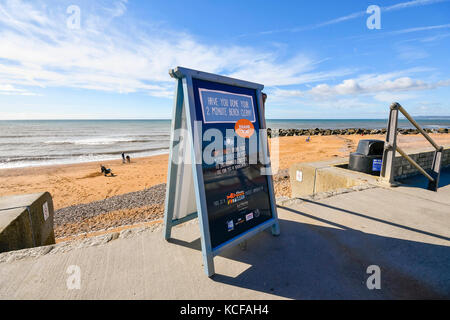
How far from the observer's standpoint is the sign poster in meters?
2.37

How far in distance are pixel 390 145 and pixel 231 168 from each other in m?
3.68

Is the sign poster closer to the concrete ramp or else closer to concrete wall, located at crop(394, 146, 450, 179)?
the concrete ramp

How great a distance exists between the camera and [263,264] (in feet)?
7.97

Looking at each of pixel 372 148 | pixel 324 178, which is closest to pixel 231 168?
pixel 324 178

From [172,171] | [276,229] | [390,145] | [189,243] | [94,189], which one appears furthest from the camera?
[94,189]

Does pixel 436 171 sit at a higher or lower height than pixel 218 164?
lower

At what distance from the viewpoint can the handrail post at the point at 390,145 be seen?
4373mm

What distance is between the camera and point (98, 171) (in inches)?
555

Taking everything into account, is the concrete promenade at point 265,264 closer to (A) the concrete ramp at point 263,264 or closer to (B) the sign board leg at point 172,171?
(A) the concrete ramp at point 263,264

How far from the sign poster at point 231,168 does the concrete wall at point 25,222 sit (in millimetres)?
2381

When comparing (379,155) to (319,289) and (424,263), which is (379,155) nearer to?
(424,263)

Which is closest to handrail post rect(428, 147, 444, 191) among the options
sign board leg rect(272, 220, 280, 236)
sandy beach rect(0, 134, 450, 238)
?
sandy beach rect(0, 134, 450, 238)

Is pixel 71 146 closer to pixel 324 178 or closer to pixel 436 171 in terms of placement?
pixel 324 178

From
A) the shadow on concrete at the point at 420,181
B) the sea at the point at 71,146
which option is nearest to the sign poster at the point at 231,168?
the shadow on concrete at the point at 420,181
